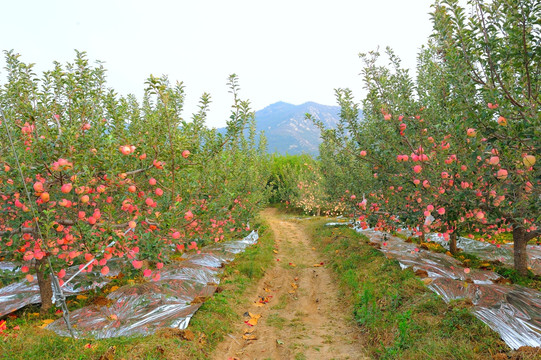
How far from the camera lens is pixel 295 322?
234 inches

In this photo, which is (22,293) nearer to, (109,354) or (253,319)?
(109,354)

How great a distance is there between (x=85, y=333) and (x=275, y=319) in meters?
3.18

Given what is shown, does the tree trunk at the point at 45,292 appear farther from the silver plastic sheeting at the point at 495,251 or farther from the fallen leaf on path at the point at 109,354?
the silver plastic sheeting at the point at 495,251

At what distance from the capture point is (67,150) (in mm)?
3744

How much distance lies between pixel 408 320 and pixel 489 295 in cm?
144

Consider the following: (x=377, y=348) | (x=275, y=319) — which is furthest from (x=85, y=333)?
(x=377, y=348)

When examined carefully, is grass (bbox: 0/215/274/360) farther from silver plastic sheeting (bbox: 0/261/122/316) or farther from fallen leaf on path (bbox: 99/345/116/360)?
silver plastic sheeting (bbox: 0/261/122/316)

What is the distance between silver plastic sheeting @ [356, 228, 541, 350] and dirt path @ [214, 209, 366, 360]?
179 cm

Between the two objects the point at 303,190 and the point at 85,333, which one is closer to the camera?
the point at 85,333

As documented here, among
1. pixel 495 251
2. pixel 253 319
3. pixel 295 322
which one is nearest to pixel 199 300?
pixel 253 319

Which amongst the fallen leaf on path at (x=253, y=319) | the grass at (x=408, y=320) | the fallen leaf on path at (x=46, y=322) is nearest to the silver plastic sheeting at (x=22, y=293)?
the fallen leaf on path at (x=46, y=322)

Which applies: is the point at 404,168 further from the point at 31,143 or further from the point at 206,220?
the point at 31,143

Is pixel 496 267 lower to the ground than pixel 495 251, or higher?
higher

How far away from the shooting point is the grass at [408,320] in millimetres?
3996
